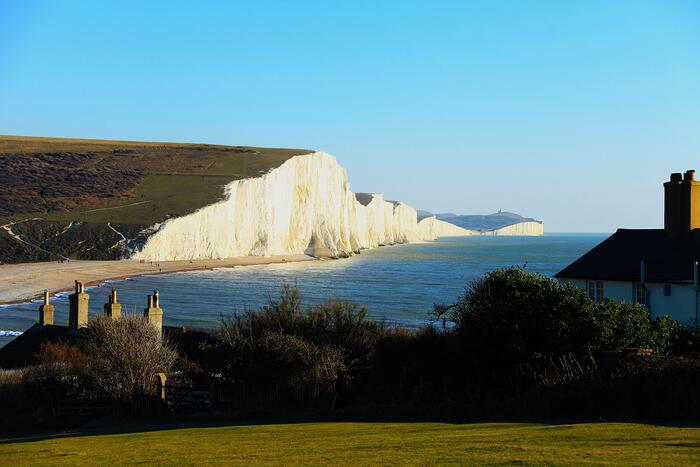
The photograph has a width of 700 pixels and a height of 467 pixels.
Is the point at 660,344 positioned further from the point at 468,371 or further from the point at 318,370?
the point at 318,370

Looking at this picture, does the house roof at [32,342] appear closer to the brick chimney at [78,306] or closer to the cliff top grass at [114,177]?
the brick chimney at [78,306]

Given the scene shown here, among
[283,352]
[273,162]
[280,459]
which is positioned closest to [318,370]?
[283,352]

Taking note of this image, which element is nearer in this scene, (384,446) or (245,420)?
(384,446)

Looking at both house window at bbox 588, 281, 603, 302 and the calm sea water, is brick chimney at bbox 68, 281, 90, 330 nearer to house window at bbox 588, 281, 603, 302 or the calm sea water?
the calm sea water

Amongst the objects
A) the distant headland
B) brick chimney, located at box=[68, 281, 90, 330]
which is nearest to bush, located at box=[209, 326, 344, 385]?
brick chimney, located at box=[68, 281, 90, 330]

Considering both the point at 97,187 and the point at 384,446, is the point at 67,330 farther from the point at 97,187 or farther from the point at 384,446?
the point at 97,187

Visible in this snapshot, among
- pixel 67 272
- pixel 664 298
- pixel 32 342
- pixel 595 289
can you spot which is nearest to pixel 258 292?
pixel 67 272

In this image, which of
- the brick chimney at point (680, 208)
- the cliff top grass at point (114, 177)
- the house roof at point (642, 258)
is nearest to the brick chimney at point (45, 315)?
the house roof at point (642, 258)
